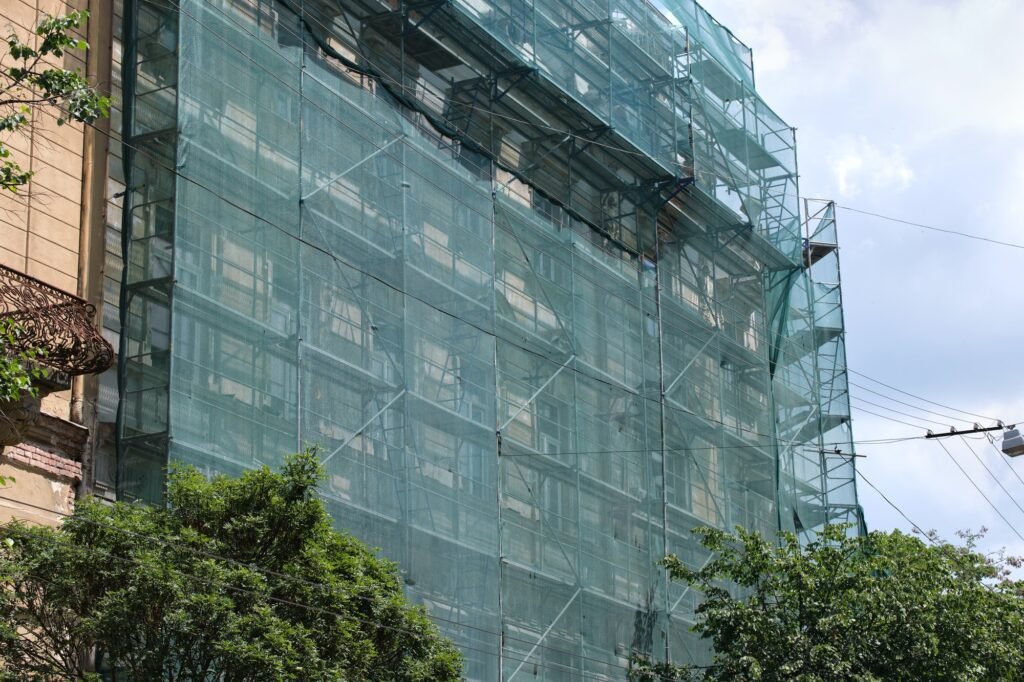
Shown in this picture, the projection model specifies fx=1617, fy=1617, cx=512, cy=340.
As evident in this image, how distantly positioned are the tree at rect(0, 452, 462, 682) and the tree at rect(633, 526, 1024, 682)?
743 centimetres

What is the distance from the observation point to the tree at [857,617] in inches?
877

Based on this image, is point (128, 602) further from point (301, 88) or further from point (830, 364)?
point (830, 364)

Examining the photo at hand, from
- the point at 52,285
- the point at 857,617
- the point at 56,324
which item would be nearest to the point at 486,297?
the point at 857,617

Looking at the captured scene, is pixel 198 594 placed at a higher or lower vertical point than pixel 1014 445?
lower

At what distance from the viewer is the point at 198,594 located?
49.4ft

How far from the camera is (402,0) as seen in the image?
82.4ft

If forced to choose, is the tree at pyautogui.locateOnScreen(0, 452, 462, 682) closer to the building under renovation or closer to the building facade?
the building facade

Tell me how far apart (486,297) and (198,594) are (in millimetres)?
10657

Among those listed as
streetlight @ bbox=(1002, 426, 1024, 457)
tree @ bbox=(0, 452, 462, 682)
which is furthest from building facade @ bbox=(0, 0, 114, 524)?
streetlight @ bbox=(1002, 426, 1024, 457)

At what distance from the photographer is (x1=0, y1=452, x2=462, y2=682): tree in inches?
590

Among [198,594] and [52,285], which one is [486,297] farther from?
[198,594]

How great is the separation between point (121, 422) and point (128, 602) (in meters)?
4.16

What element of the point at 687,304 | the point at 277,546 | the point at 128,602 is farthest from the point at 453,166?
the point at 128,602

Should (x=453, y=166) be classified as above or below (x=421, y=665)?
above
